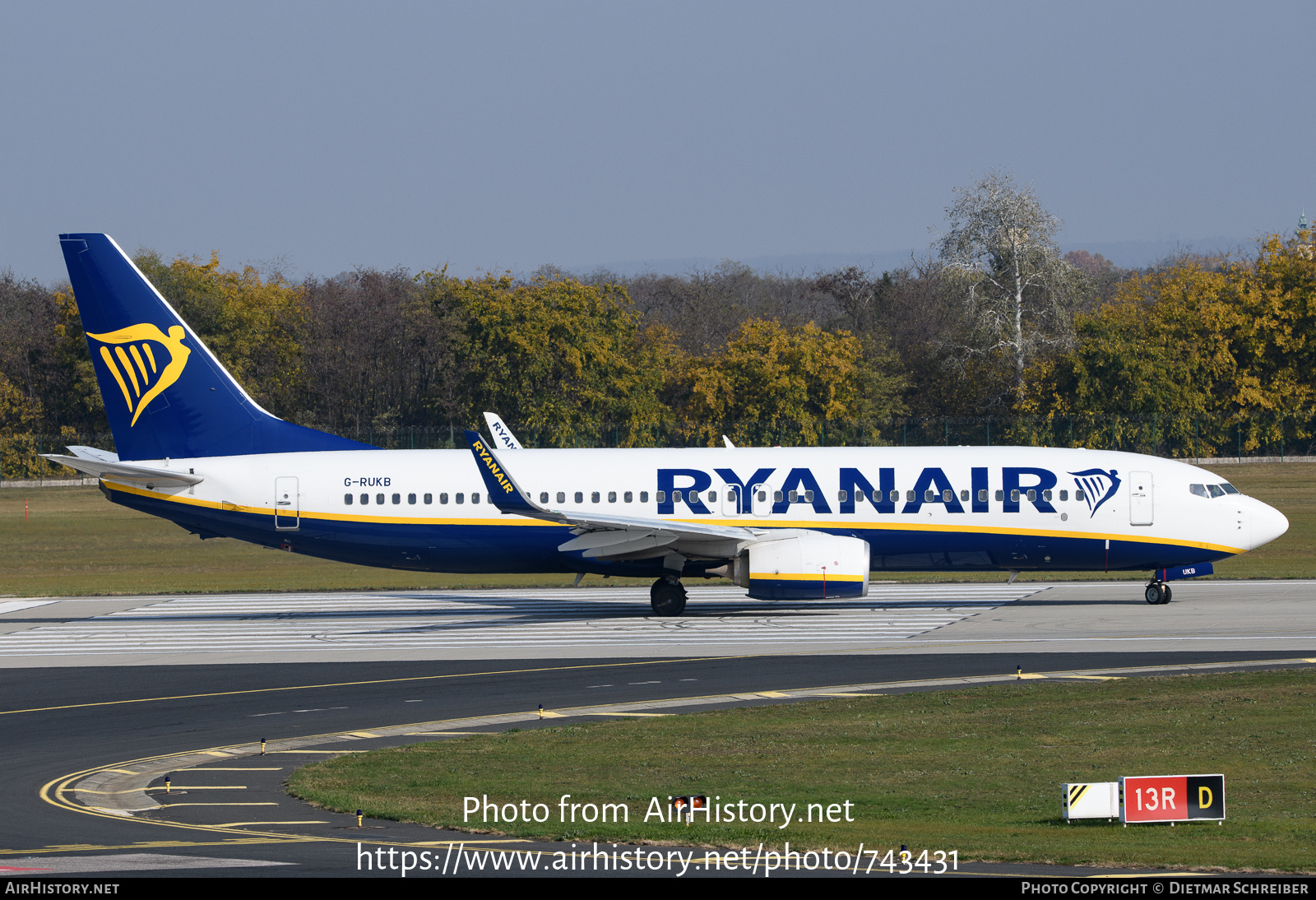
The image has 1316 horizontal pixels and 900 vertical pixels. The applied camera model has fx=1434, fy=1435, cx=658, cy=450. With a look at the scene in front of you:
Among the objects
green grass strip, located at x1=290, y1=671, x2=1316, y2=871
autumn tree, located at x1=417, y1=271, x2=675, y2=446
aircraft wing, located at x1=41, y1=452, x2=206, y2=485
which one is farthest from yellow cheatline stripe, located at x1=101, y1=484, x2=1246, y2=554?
autumn tree, located at x1=417, y1=271, x2=675, y2=446

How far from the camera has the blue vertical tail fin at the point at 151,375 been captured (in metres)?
38.0

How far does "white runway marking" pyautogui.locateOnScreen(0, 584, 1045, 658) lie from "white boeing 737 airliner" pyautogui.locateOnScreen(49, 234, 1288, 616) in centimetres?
145

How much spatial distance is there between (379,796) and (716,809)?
168 inches

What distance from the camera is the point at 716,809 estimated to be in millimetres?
16062

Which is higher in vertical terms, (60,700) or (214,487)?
(214,487)

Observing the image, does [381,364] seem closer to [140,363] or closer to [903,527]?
[140,363]

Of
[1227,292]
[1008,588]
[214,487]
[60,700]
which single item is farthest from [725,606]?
[1227,292]

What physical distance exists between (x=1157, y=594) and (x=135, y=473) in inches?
1057

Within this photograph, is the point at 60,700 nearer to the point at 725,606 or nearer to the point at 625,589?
the point at 725,606

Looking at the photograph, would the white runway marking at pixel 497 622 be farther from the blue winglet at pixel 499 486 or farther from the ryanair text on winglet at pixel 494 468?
the ryanair text on winglet at pixel 494 468

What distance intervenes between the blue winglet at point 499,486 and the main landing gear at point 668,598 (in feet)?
17.4

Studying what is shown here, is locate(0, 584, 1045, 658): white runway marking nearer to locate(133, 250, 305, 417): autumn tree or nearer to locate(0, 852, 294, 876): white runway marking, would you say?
locate(0, 852, 294, 876): white runway marking

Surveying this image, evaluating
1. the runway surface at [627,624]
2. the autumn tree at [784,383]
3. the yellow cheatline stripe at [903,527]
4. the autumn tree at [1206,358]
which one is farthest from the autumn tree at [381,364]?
the yellow cheatline stripe at [903,527]

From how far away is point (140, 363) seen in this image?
3838 centimetres
